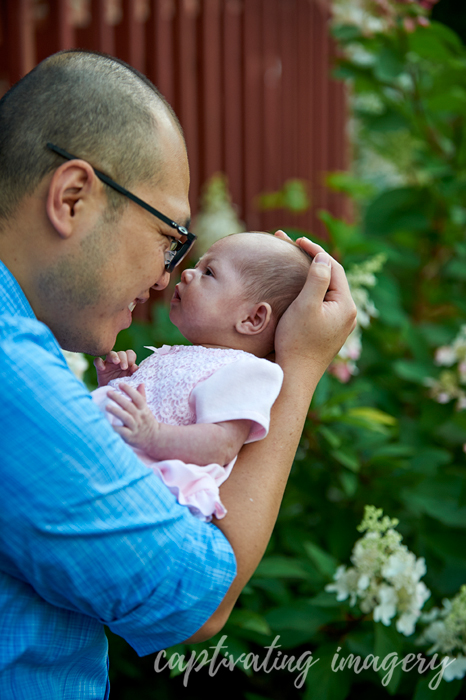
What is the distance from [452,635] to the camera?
153cm

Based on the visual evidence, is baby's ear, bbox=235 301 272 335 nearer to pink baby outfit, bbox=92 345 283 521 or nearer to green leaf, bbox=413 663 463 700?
pink baby outfit, bbox=92 345 283 521

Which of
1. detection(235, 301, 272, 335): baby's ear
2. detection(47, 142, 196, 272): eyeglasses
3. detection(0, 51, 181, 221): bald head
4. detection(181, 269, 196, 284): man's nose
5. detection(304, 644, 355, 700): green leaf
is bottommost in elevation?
detection(304, 644, 355, 700): green leaf

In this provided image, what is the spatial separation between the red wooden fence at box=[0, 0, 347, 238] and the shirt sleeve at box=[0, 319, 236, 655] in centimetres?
200

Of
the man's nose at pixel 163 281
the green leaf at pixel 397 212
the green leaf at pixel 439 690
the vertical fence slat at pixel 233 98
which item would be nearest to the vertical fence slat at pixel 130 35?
the vertical fence slat at pixel 233 98

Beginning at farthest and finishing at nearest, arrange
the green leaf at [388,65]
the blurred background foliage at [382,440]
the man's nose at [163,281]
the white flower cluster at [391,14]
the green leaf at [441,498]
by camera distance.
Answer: the green leaf at [388,65] < the white flower cluster at [391,14] < the green leaf at [441,498] < the blurred background foliage at [382,440] < the man's nose at [163,281]

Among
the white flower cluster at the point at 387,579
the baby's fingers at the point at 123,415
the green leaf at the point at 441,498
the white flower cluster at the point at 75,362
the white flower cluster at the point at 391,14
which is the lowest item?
the green leaf at the point at 441,498

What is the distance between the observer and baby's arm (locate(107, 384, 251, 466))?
0.98 m

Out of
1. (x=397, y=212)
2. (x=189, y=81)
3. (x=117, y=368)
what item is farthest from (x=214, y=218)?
(x=117, y=368)

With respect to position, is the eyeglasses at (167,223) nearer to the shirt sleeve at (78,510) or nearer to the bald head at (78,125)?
the bald head at (78,125)

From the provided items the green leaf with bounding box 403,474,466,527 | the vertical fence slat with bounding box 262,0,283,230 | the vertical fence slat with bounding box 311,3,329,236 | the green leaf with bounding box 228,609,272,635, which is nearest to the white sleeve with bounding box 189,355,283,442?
the green leaf with bounding box 228,609,272,635

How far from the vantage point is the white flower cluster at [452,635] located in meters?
1.47

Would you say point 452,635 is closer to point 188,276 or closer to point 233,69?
point 188,276

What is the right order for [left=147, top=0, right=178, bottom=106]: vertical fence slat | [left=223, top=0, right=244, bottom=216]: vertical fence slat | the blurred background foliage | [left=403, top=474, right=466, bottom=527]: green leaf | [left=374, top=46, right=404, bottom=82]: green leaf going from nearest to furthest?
1. the blurred background foliage
2. [left=403, top=474, right=466, bottom=527]: green leaf
3. [left=374, top=46, right=404, bottom=82]: green leaf
4. [left=147, top=0, right=178, bottom=106]: vertical fence slat
5. [left=223, top=0, right=244, bottom=216]: vertical fence slat

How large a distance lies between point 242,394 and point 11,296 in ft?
1.29
